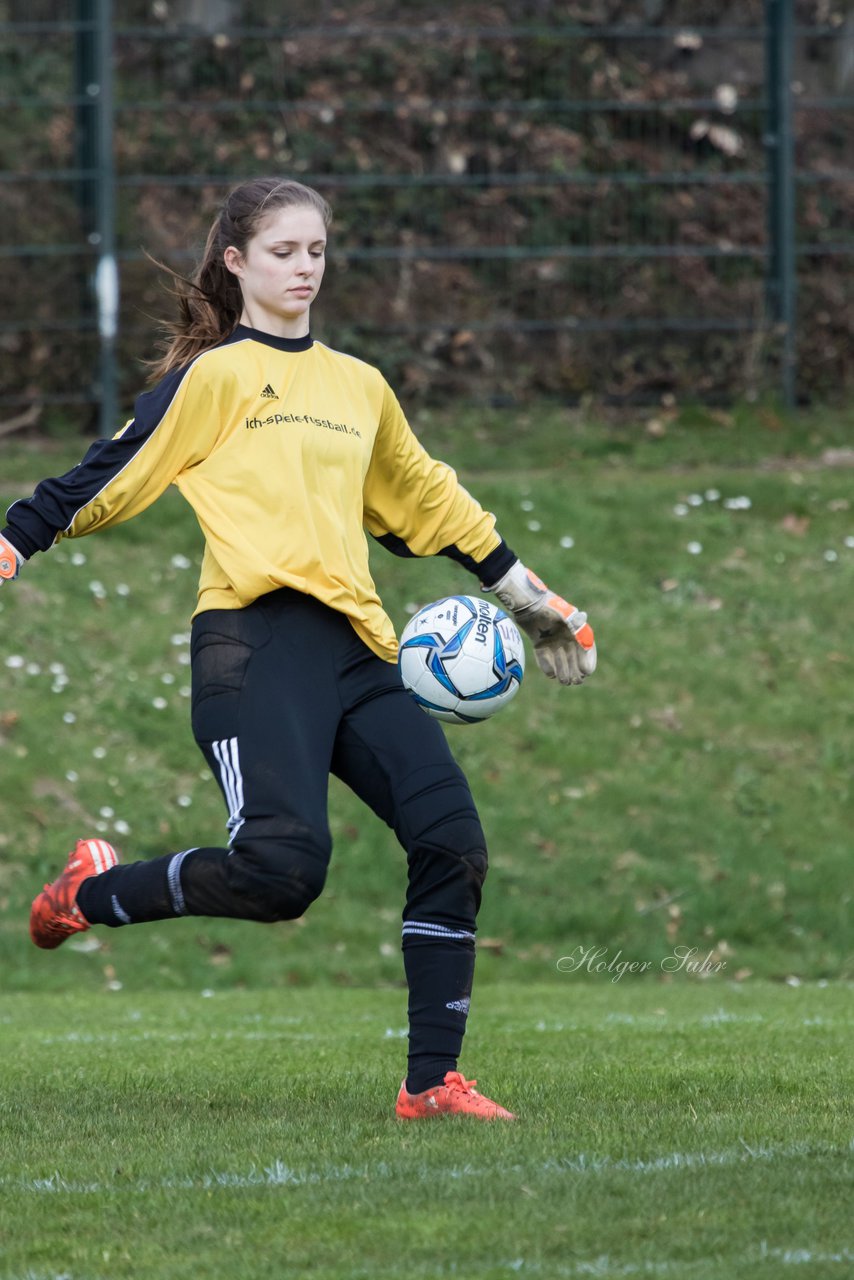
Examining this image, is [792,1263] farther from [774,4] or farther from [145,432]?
[774,4]

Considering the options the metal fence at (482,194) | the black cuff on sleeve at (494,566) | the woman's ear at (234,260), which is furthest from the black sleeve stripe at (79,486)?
the metal fence at (482,194)

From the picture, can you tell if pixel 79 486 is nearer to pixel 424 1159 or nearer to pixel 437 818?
pixel 437 818

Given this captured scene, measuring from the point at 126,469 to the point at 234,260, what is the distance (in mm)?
688

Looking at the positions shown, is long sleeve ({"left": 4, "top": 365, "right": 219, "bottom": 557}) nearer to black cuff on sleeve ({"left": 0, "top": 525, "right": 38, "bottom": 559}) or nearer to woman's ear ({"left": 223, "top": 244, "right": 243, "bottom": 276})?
black cuff on sleeve ({"left": 0, "top": 525, "right": 38, "bottom": 559})

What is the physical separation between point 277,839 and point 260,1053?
6.86 feet

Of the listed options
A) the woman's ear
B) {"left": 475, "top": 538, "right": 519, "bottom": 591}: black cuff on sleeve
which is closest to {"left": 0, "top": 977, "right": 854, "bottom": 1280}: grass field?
{"left": 475, "top": 538, "right": 519, "bottom": 591}: black cuff on sleeve

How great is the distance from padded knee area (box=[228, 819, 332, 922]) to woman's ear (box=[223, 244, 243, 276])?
1.55 m

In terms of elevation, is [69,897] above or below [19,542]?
below

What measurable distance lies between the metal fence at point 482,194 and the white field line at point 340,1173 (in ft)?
33.7

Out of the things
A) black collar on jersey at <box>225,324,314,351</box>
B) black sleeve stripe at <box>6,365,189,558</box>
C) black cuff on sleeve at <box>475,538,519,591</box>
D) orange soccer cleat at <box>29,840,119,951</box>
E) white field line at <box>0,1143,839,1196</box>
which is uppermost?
black collar on jersey at <box>225,324,314,351</box>

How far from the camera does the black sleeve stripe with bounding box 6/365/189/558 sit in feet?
16.6

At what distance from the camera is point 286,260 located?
5215 mm

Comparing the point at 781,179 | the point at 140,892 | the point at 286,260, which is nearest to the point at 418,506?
the point at 286,260


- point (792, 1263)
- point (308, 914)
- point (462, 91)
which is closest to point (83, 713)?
point (308, 914)
